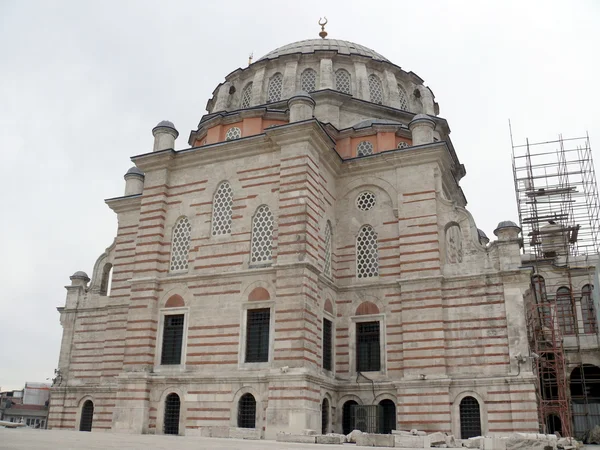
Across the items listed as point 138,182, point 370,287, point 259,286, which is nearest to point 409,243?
point 370,287

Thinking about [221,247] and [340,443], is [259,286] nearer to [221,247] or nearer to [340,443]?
[221,247]

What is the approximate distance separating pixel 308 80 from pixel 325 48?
10.3 ft

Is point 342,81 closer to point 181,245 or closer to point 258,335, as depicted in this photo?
point 181,245

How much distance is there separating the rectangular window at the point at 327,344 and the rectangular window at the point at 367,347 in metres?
1.11

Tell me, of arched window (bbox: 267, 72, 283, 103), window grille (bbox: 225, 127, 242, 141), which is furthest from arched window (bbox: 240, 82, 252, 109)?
window grille (bbox: 225, 127, 242, 141)

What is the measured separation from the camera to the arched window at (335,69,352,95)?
2893 centimetres

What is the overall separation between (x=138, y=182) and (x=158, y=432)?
12.6 meters

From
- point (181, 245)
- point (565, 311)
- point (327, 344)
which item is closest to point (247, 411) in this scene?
point (327, 344)

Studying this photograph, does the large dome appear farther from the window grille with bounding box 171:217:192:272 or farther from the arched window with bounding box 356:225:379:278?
the window grille with bounding box 171:217:192:272

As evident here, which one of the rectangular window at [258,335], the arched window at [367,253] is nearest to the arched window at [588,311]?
the arched window at [367,253]

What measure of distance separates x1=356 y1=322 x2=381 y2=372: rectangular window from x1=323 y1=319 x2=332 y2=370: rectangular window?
1.11m

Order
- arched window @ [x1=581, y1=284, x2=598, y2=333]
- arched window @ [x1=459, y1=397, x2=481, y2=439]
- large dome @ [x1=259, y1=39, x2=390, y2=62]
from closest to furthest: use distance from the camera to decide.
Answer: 1. arched window @ [x1=459, y1=397, x2=481, y2=439]
2. arched window @ [x1=581, y1=284, x2=598, y2=333]
3. large dome @ [x1=259, y1=39, x2=390, y2=62]

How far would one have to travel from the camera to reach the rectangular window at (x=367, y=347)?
21.0 m

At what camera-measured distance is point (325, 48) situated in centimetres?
3106
